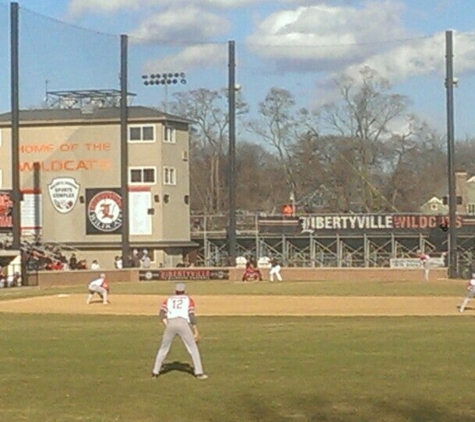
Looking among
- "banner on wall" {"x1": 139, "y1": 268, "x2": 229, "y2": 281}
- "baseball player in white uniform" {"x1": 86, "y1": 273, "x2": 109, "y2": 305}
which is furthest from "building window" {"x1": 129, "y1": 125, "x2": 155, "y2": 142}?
"baseball player in white uniform" {"x1": 86, "y1": 273, "x2": 109, "y2": 305}

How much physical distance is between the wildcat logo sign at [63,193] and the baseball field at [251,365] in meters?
36.8

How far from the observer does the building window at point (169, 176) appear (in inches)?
3214

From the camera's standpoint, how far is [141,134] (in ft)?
268

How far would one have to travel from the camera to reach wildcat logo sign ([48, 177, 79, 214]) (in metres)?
81.8

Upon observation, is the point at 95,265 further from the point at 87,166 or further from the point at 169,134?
the point at 169,134


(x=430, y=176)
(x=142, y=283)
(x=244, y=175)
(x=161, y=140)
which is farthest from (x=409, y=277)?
(x=244, y=175)

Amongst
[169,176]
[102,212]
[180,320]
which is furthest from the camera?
[169,176]

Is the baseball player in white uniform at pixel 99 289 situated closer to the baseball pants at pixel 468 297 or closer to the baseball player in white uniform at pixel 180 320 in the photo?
the baseball pants at pixel 468 297

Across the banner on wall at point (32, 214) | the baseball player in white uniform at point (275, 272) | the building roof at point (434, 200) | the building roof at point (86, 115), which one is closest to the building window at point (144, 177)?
the building roof at point (86, 115)

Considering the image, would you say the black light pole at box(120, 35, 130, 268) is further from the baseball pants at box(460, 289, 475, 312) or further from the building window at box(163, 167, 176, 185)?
the baseball pants at box(460, 289, 475, 312)

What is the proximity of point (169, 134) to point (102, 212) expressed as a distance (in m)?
7.71

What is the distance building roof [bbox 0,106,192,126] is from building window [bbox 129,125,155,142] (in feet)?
2.41

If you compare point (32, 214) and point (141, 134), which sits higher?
point (141, 134)

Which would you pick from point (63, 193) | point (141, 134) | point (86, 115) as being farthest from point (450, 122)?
point (63, 193)
